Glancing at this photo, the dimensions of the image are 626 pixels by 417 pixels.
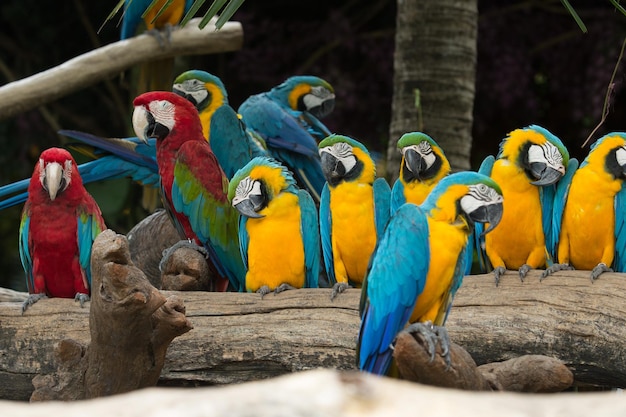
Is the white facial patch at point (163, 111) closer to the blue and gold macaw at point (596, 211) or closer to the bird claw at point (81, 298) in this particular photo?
the bird claw at point (81, 298)

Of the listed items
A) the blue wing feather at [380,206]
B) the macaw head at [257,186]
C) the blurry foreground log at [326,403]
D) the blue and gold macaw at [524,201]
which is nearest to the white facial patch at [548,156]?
the blue and gold macaw at [524,201]

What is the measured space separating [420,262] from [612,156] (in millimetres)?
1007

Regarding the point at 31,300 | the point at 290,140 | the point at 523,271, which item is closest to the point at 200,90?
the point at 290,140

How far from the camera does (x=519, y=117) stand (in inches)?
246

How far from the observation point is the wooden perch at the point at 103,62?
404cm

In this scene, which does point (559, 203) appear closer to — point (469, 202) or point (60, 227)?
point (469, 202)

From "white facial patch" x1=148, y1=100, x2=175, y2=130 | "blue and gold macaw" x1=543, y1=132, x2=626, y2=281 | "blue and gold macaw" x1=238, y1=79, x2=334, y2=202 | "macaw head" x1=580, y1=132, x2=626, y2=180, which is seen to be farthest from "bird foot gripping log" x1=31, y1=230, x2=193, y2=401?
"blue and gold macaw" x1=238, y1=79, x2=334, y2=202

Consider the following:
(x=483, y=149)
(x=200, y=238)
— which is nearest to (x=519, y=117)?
(x=483, y=149)

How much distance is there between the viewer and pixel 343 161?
3020mm

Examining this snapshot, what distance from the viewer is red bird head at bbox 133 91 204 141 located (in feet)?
11.1

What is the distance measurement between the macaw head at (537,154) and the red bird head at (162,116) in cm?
118

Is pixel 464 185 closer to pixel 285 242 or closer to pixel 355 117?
pixel 285 242

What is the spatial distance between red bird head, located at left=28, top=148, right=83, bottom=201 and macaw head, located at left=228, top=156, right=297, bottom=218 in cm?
55

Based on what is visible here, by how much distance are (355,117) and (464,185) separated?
3748mm
